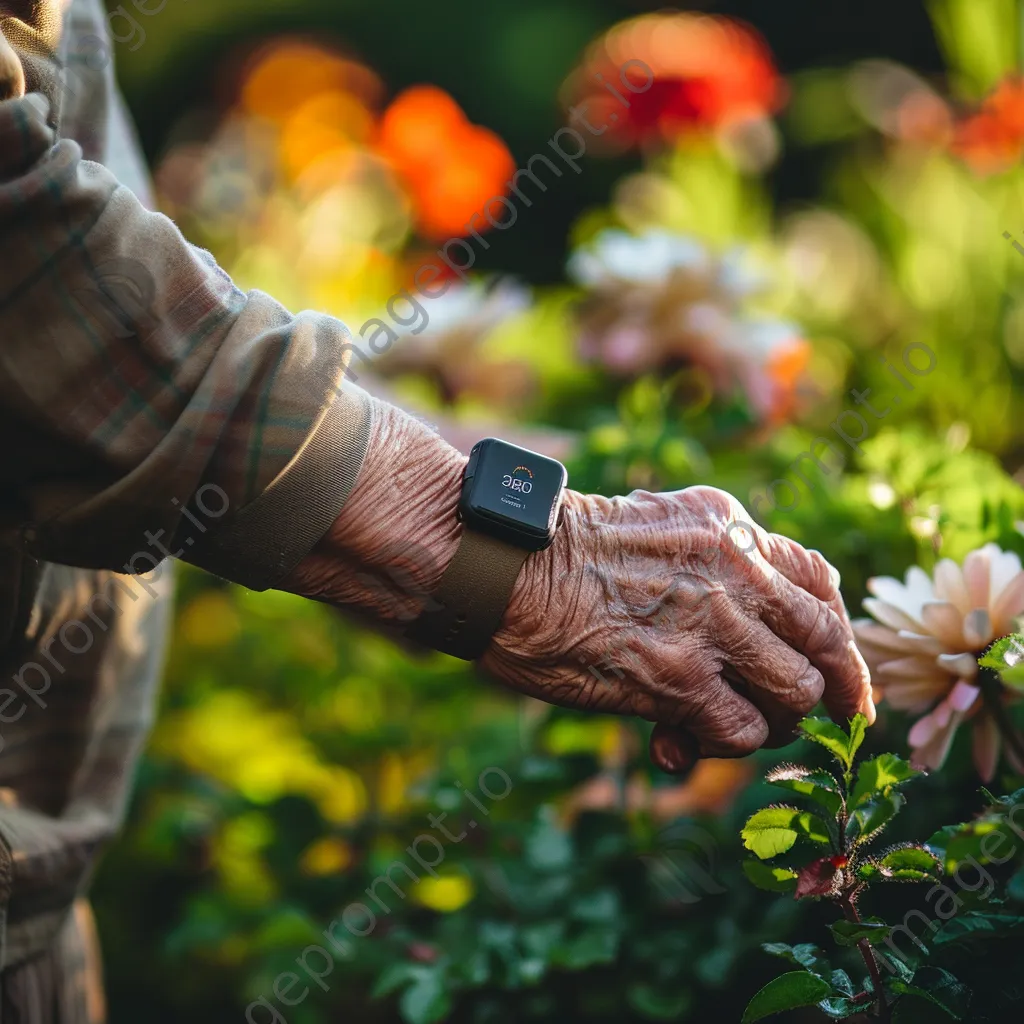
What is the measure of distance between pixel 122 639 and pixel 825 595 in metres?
0.80

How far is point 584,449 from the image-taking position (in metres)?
1.37

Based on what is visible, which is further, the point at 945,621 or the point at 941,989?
the point at 945,621

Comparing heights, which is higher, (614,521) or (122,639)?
(614,521)

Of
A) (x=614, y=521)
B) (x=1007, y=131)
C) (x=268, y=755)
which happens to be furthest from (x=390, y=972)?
(x=1007, y=131)

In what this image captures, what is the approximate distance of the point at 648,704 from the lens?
919 mm

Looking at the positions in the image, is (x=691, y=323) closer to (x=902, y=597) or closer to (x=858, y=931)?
(x=902, y=597)

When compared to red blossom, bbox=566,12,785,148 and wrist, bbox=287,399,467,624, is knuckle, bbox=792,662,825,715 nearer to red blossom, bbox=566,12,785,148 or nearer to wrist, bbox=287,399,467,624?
wrist, bbox=287,399,467,624

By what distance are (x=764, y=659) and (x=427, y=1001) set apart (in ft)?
1.67

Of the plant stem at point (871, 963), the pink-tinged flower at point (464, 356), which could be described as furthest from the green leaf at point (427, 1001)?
the pink-tinged flower at point (464, 356)

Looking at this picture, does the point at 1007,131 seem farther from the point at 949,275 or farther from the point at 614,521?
the point at 614,521

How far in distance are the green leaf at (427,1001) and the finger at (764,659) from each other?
0.48 meters

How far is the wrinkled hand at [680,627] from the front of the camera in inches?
35.1

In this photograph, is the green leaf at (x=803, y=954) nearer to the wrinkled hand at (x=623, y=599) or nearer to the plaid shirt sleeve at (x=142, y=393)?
the wrinkled hand at (x=623, y=599)

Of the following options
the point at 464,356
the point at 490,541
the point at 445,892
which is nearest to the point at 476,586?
the point at 490,541
